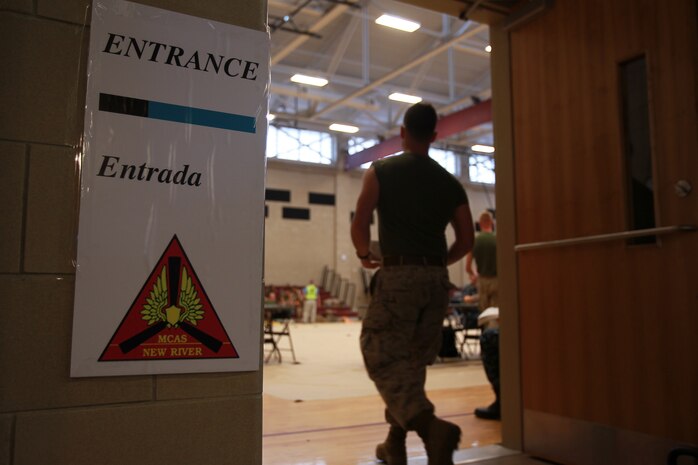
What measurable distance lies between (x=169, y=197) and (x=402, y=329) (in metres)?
1.08

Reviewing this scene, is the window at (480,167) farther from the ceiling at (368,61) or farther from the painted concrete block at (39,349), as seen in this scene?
the painted concrete block at (39,349)

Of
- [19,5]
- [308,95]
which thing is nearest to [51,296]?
[19,5]

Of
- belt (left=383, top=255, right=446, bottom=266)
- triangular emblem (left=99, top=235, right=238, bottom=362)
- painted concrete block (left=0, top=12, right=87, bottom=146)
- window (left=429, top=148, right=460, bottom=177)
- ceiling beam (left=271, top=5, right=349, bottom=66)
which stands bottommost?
triangular emblem (left=99, top=235, right=238, bottom=362)

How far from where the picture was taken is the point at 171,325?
1573 mm

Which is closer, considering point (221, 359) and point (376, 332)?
point (221, 359)

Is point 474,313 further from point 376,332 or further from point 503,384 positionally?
point 376,332

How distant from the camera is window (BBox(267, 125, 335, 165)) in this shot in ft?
61.1

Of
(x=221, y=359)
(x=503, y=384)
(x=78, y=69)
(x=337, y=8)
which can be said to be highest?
(x=337, y=8)

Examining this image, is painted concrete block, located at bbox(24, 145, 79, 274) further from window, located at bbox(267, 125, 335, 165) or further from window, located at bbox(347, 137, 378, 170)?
window, located at bbox(347, 137, 378, 170)

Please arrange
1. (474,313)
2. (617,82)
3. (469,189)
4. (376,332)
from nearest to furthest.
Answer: (376,332), (617,82), (474,313), (469,189)

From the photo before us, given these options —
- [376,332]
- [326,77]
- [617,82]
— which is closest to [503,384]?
[376,332]

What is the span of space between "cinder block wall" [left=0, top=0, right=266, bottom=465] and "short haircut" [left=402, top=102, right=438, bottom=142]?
133 cm

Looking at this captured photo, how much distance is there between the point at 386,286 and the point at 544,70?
1505 millimetres

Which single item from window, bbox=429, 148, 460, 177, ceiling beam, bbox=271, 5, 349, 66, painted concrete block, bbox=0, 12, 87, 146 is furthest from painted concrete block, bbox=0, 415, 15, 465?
window, bbox=429, 148, 460, 177
